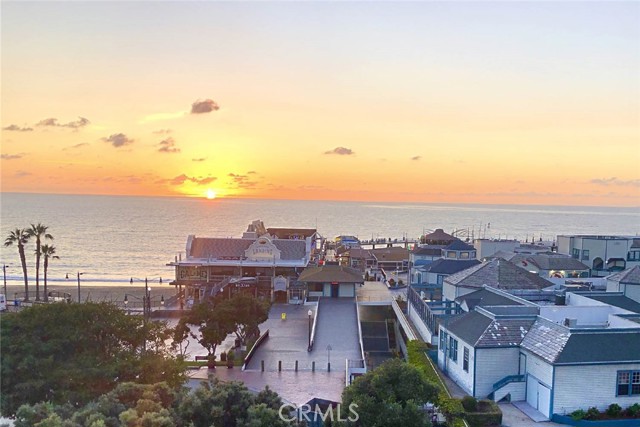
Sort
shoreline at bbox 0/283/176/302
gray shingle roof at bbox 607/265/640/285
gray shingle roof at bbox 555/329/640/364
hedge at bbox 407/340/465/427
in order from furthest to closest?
shoreline at bbox 0/283/176/302 → gray shingle roof at bbox 607/265/640/285 → gray shingle roof at bbox 555/329/640/364 → hedge at bbox 407/340/465/427

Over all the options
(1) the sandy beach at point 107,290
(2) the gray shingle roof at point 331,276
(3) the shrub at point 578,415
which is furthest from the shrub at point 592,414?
(1) the sandy beach at point 107,290

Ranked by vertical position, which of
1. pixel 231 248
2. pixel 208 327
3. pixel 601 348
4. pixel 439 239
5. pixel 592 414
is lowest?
pixel 592 414

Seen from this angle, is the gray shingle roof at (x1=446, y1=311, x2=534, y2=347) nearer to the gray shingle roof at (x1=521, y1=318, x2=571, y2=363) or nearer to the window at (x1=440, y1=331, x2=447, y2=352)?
the gray shingle roof at (x1=521, y1=318, x2=571, y2=363)

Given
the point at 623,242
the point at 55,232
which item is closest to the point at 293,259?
the point at 623,242

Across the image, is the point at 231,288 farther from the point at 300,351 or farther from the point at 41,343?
the point at 41,343

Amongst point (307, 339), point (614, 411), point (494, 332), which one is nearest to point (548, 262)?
point (307, 339)

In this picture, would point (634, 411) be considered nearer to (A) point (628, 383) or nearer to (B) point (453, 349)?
(A) point (628, 383)

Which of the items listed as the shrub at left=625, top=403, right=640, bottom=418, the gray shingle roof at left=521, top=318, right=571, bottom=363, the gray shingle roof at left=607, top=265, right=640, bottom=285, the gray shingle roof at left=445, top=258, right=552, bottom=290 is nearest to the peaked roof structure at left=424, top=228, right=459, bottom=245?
the gray shingle roof at left=607, top=265, right=640, bottom=285
